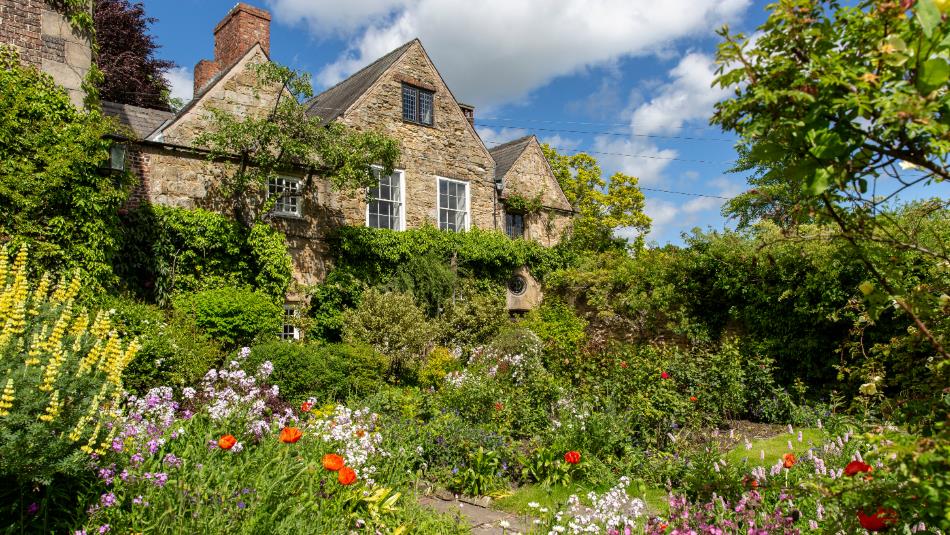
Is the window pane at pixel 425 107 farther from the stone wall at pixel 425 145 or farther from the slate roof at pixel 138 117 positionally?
the slate roof at pixel 138 117

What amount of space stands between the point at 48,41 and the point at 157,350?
5249mm

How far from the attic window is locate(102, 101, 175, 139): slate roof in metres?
6.05

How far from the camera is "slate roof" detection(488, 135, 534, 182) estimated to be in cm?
1948

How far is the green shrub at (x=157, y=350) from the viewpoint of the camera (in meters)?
9.07

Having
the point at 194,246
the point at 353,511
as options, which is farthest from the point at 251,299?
the point at 353,511

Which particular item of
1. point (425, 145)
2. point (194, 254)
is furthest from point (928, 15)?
point (425, 145)

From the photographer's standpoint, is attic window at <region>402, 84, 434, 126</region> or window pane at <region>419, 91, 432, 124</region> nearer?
attic window at <region>402, 84, 434, 126</region>

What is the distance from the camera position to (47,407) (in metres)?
3.73

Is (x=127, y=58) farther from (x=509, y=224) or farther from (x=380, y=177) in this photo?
(x=509, y=224)

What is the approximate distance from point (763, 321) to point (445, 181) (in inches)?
376

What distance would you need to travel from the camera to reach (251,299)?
12312 millimetres

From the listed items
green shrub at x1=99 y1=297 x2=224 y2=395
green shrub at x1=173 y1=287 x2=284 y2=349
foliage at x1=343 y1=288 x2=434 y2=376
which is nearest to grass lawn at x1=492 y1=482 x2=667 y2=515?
green shrub at x1=99 y1=297 x2=224 y2=395

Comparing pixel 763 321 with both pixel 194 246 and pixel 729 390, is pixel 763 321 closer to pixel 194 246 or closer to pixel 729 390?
pixel 729 390

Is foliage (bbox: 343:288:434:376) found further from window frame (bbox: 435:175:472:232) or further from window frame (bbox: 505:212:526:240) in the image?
window frame (bbox: 505:212:526:240)
